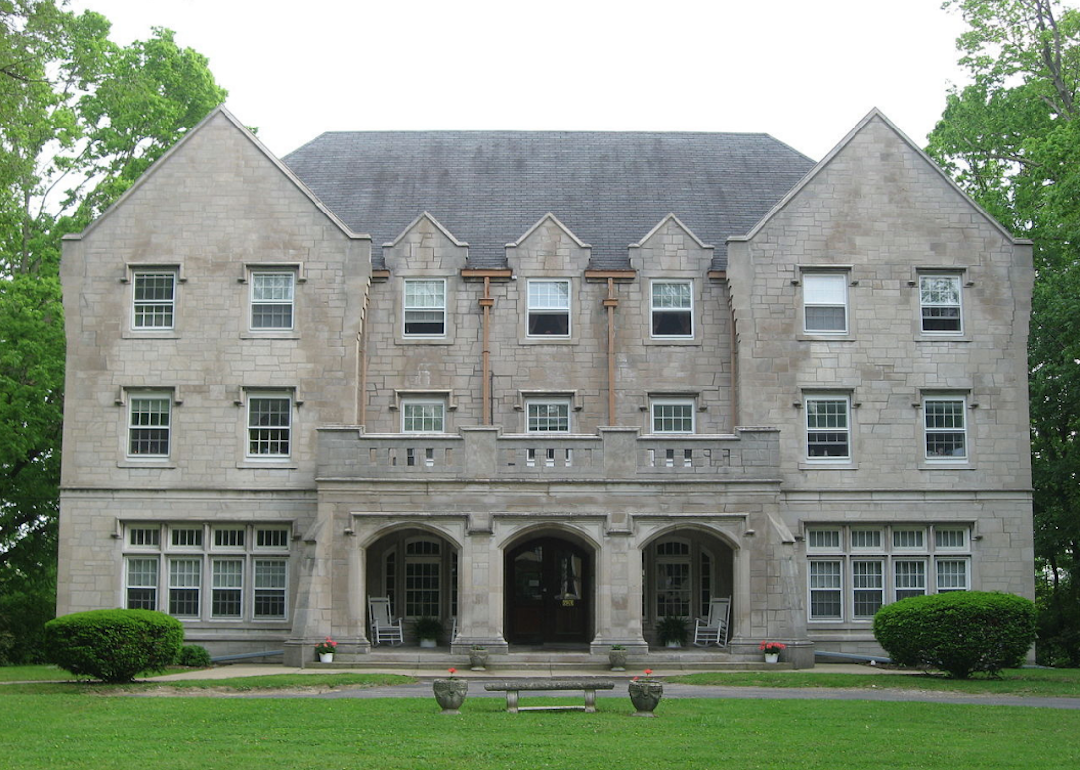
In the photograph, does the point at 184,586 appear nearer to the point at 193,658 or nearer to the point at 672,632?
the point at 193,658

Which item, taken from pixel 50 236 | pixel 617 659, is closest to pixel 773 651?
pixel 617 659

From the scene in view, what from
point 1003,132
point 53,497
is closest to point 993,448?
point 1003,132

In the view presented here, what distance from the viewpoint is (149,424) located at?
111ft

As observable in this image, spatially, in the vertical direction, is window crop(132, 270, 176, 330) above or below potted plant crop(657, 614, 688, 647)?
above

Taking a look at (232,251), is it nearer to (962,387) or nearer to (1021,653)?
(962,387)

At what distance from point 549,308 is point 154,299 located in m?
10.1

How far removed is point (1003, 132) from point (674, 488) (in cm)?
1933

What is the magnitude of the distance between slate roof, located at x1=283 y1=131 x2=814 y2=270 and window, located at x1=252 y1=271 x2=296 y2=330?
2667 mm

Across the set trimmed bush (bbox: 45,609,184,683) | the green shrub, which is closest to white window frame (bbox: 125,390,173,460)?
the green shrub

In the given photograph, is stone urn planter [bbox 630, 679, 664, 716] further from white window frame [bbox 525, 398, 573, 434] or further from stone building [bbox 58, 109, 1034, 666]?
white window frame [bbox 525, 398, 573, 434]

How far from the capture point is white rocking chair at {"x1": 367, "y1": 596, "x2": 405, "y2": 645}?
107ft

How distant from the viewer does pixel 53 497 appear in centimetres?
3981

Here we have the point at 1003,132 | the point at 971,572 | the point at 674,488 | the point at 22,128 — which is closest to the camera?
the point at 22,128

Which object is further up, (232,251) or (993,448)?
(232,251)
